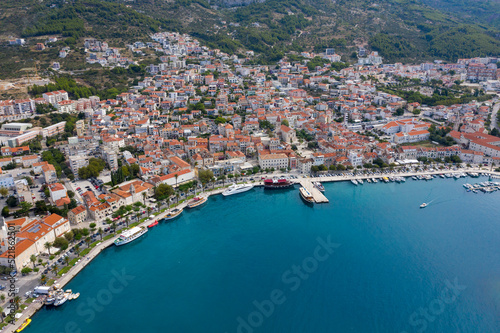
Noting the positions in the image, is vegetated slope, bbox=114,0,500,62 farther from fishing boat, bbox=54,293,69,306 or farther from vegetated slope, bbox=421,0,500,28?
fishing boat, bbox=54,293,69,306

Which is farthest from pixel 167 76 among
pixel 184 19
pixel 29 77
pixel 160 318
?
pixel 160 318

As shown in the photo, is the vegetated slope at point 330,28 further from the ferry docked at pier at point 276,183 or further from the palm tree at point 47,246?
the palm tree at point 47,246

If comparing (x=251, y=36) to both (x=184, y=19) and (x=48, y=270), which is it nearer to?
(x=184, y=19)

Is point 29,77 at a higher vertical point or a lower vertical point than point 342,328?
higher

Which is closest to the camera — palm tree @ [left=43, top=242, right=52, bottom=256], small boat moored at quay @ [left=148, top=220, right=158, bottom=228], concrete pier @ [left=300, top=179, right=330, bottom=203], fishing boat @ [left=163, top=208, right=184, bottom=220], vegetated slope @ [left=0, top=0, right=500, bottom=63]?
palm tree @ [left=43, top=242, right=52, bottom=256]

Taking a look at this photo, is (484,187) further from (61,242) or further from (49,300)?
(49,300)

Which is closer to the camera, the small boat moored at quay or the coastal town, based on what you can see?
the coastal town

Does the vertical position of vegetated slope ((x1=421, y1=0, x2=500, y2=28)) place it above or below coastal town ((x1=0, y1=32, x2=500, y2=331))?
above

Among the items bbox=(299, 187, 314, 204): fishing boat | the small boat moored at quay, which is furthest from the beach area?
bbox=(299, 187, 314, 204): fishing boat
